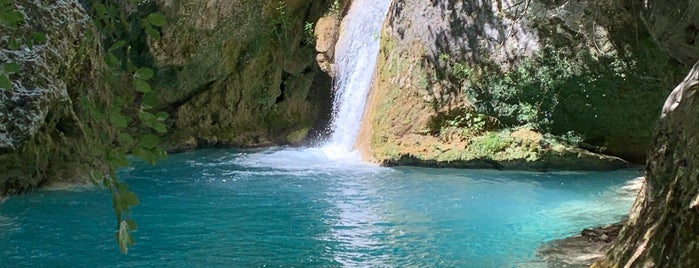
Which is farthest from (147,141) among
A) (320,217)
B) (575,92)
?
(575,92)

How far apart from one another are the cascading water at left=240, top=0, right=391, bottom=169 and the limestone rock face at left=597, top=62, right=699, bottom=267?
9542mm

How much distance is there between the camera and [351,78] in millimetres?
15047

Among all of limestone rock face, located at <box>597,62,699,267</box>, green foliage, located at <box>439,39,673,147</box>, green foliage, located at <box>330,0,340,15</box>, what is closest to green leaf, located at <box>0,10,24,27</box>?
limestone rock face, located at <box>597,62,699,267</box>

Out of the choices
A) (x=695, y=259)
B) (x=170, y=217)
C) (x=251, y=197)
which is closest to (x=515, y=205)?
(x=251, y=197)

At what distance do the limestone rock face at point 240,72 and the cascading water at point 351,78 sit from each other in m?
1.22

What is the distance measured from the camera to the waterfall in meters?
14.6

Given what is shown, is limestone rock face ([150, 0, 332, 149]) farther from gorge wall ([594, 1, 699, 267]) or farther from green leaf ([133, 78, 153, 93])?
green leaf ([133, 78, 153, 93])

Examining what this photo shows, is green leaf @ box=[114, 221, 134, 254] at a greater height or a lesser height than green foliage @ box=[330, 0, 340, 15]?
lesser

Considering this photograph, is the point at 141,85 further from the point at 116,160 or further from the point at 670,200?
the point at 670,200

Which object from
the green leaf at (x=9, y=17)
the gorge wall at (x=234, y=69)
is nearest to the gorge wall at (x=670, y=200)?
the green leaf at (x=9, y=17)

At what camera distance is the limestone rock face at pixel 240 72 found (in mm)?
14805

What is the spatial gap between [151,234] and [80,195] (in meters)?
2.76

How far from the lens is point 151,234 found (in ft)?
23.1

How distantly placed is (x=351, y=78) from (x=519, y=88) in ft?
13.7
